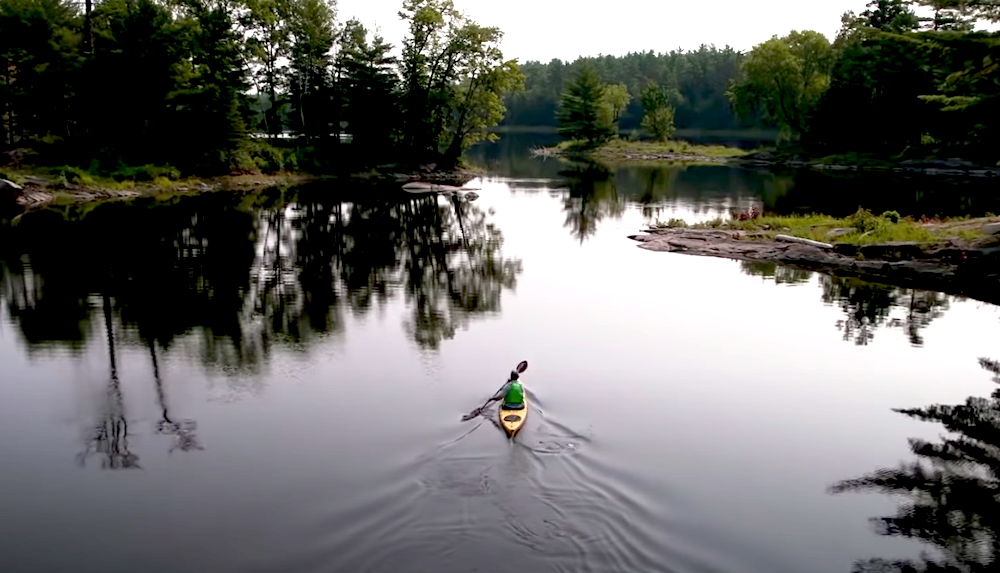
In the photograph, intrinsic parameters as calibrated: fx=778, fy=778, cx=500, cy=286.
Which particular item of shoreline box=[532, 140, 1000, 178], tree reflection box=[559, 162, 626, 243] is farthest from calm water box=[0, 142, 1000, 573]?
shoreline box=[532, 140, 1000, 178]

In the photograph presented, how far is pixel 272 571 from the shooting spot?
34.9 ft

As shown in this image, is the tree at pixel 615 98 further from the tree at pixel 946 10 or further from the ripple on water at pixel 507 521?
the ripple on water at pixel 507 521

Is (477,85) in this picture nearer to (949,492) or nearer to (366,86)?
(366,86)

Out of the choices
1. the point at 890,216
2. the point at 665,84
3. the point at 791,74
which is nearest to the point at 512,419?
the point at 890,216

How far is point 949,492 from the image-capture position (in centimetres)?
1375

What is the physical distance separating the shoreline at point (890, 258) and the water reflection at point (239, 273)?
10255 millimetres

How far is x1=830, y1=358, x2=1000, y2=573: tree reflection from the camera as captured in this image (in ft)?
38.4

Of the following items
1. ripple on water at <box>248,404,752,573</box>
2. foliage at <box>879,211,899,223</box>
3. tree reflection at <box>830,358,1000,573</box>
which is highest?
foliage at <box>879,211,899,223</box>

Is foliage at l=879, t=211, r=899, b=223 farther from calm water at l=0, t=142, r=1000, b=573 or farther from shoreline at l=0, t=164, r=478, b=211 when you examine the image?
shoreline at l=0, t=164, r=478, b=211

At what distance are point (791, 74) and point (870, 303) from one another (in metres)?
83.8

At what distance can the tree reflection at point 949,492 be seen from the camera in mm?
11695

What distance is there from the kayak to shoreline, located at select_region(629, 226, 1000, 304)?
21.0m

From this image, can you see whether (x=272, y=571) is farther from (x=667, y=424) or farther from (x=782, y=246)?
(x=782, y=246)

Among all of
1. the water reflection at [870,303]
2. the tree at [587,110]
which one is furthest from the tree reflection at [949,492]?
the tree at [587,110]
